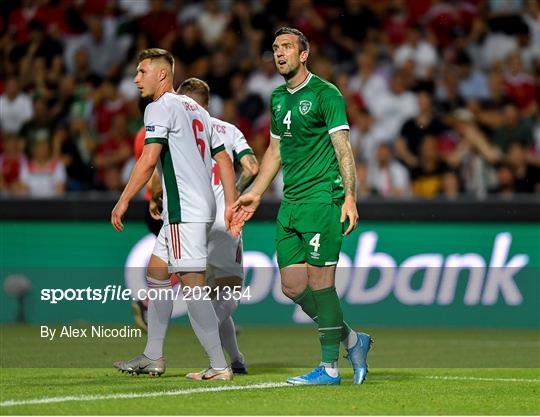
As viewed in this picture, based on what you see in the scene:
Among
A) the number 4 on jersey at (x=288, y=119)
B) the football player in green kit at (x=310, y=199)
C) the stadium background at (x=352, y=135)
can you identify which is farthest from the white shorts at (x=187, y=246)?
the stadium background at (x=352, y=135)

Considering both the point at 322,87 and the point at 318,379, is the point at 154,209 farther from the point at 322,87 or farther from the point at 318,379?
the point at 318,379

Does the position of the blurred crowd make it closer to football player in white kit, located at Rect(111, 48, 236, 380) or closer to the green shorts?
football player in white kit, located at Rect(111, 48, 236, 380)

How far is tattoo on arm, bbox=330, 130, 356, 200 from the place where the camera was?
8.22 meters

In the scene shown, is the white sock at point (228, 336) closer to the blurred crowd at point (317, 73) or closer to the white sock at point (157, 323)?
the white sock at point (157, 323)

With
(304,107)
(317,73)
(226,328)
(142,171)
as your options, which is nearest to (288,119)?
(304,107)

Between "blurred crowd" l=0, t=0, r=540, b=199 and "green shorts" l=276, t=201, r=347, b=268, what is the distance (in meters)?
6.67

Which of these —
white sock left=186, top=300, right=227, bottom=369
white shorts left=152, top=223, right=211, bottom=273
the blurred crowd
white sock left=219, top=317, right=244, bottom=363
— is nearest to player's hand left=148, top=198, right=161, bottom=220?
white sock left=219, top=317, right=244, bottom=363

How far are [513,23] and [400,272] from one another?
5.12 metres

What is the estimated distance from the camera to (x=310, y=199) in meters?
8.57

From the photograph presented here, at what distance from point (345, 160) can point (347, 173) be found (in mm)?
98

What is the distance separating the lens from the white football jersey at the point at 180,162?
8844mm

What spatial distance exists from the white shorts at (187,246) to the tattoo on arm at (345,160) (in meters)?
1.16

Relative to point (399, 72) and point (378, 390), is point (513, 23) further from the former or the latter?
point (378, 390)

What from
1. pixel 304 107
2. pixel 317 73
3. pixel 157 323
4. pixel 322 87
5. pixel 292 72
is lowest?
pixel 157 323
